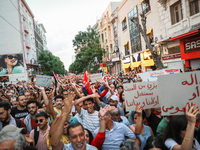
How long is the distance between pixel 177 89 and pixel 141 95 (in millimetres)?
775

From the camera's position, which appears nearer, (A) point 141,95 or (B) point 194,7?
(A) point 141,95

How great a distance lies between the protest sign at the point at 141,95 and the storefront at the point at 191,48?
353 inches

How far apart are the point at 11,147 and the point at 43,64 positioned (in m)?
39.6

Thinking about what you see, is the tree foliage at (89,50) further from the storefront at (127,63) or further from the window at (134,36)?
the window at (134,36)

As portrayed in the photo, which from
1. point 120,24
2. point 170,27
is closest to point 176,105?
point 170,27

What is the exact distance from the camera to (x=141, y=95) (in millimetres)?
3109

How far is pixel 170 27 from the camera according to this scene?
13289 millimetres

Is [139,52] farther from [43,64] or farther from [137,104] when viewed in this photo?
[43,64]

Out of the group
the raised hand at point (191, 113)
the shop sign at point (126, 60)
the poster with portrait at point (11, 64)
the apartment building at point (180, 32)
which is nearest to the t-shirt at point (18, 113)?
the raised hand at point (191, 113)

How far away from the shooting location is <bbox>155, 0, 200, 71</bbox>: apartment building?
10.8 m

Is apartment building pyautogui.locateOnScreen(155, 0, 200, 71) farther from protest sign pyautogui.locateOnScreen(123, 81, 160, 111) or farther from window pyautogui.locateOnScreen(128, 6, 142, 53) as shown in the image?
protest sign pyautogui.locateOnScreen(123, 81, 160, 111)

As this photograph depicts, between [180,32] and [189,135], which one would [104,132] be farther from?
[180,32]

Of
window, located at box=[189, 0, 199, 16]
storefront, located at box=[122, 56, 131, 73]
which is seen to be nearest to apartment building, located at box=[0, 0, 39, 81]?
storefront, located at box=[122, 56, 131, 73]

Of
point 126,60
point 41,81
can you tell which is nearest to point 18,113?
point 41,81
